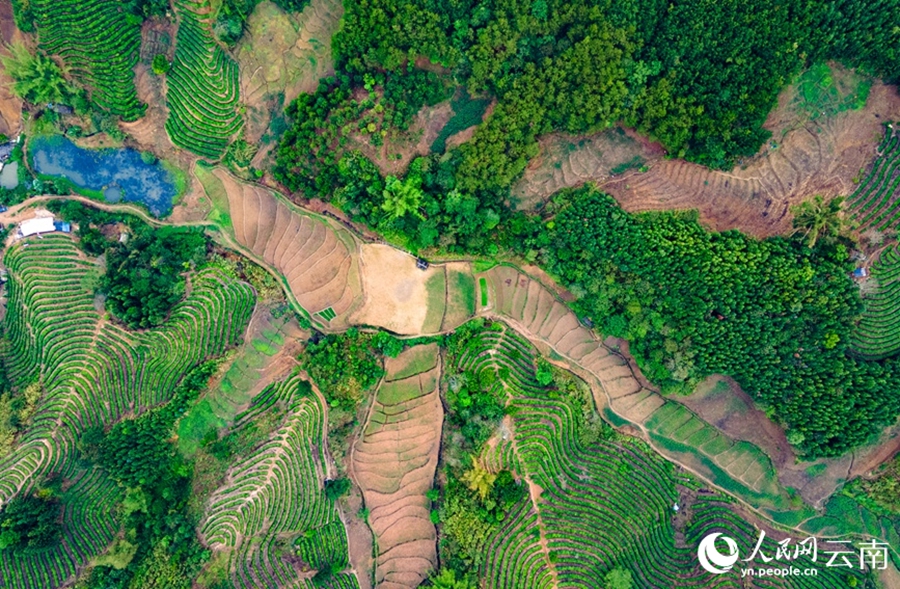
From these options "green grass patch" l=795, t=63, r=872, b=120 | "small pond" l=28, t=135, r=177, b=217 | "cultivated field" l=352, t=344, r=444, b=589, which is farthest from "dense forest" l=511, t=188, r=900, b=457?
"small pond" l=28, t=135, r=177, b=217

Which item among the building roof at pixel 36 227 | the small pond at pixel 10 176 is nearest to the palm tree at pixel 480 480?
the building roof at pixel 36 227

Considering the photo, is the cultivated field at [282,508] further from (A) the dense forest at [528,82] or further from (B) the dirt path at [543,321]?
(A) the dense forest at [528,82]

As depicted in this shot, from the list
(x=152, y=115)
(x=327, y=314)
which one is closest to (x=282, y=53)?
(x=152, y=115)

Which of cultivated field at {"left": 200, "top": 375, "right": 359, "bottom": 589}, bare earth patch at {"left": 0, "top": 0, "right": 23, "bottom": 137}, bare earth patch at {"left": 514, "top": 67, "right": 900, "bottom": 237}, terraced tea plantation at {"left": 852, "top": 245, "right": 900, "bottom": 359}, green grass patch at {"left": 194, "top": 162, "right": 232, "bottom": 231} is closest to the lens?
terraced tea plantation at {"left": 852, "top": 245, "right": 900, "bottom": 359}

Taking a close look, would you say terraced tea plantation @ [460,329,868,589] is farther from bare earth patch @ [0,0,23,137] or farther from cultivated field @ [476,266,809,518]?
bare earth patch @ [0,0,23,137]

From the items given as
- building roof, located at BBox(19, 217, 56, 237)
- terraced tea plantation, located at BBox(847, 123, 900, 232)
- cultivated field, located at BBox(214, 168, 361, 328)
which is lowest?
building roof, located at BBox(19, 217, 56, 237)
